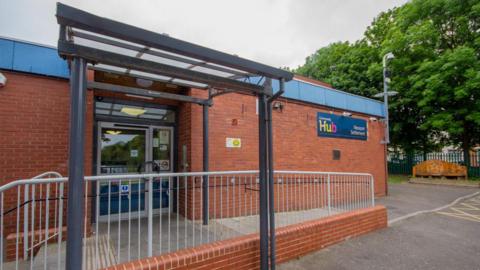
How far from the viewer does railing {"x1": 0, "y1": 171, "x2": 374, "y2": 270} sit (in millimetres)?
2811

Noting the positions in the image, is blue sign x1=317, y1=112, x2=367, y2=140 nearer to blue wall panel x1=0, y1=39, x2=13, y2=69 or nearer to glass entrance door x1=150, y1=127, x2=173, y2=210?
glass entrance door x1=150, y1=127, x2=173, y2=210

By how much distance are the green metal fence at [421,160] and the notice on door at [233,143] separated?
53.1ft

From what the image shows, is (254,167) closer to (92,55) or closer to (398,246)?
(398,246)

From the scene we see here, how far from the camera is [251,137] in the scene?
6176 mm

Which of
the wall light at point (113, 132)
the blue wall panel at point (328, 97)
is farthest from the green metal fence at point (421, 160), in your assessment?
the wall light at point (113, 132)

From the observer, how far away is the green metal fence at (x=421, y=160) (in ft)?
50.4

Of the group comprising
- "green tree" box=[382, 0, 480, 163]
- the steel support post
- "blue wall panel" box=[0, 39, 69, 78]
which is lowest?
the steel support post

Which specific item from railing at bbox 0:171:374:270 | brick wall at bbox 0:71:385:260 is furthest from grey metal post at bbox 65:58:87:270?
brick wall at bbox 0:71:385:260

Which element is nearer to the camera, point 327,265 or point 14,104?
point 327,265

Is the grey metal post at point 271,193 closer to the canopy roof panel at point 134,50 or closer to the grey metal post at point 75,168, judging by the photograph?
the canopy roof panel at point 134,50

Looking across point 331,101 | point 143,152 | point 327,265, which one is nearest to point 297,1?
point 331,101

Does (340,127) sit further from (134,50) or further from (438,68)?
(438,68)

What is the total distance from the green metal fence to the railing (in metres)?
14.2

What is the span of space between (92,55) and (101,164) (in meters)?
3.79
